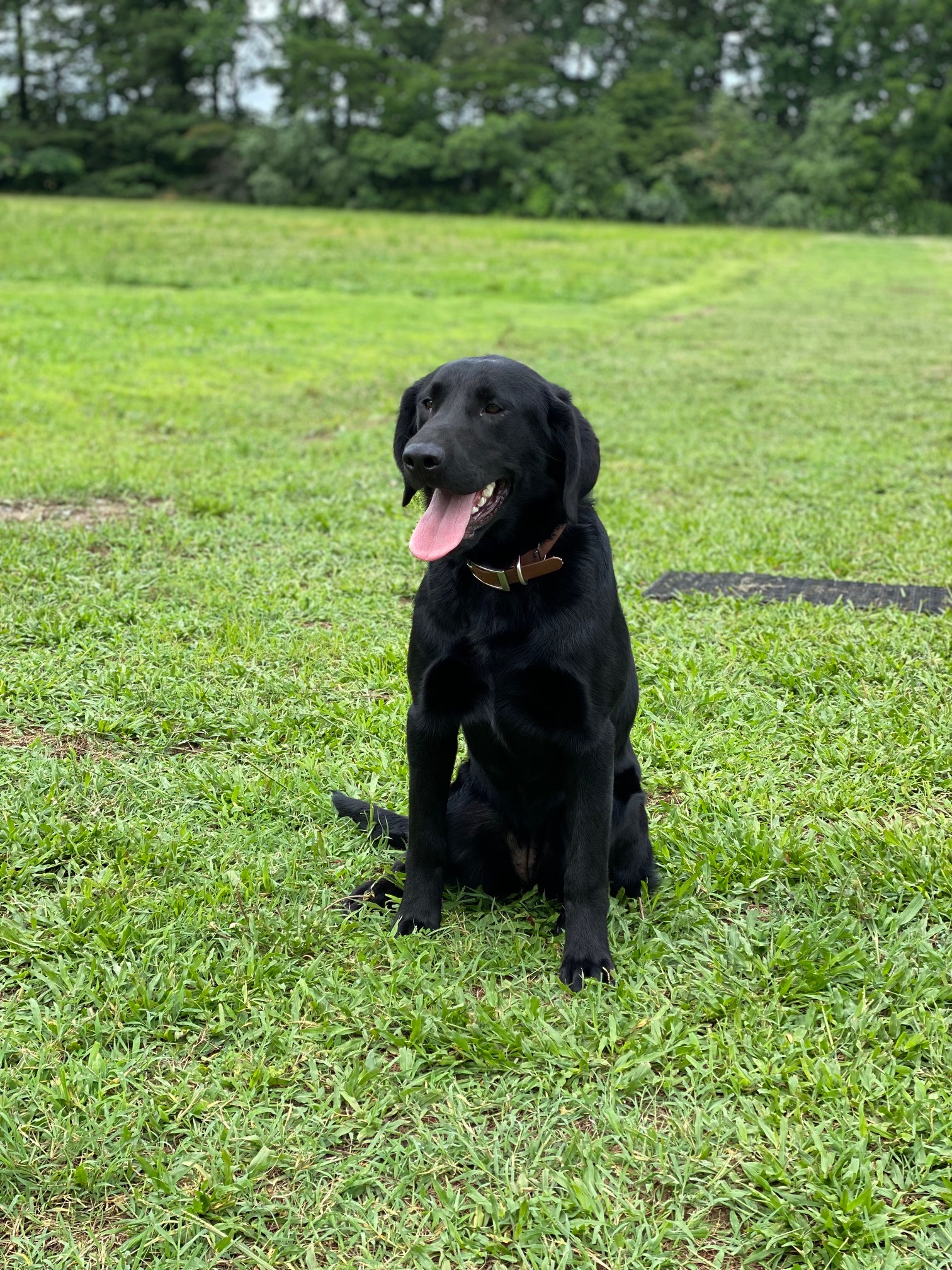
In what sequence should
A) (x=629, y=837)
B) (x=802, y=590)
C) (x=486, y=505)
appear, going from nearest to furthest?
(x=486, y=505)
(x=629, y=837)
(x=802, y=590)

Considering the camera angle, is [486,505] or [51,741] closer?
[486,505]

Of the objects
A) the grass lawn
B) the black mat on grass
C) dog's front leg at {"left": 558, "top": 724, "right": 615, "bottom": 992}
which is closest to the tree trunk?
the grass lawn

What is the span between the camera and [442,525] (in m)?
2.38

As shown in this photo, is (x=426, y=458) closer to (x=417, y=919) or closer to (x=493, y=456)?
(x=493, y=456)

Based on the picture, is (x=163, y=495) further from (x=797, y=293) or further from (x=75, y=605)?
(x=797, y=293)

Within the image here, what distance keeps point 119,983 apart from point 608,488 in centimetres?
517

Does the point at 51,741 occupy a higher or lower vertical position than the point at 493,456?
lower

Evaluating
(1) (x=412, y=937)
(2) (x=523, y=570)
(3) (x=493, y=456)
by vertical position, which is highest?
(3) (x=493, y=456)

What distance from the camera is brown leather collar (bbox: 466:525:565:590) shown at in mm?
2445

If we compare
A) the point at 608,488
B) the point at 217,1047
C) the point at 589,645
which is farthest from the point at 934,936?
the point at 608,488

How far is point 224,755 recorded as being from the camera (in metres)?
3.40

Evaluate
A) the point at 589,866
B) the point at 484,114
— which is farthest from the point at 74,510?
the point at 484,114

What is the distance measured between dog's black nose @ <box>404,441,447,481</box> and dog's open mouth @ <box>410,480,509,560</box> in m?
0.06

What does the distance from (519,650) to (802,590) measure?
291 centimetres
